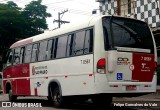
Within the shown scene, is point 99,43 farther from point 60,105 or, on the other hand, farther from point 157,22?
point 157,22

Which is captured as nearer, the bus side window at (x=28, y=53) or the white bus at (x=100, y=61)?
the white bus at (x=100, y=61)

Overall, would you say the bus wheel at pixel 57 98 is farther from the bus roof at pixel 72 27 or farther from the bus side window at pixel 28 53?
the bus side window at pixel 28 53

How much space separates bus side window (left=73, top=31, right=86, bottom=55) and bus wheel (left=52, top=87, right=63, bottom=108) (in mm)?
1787

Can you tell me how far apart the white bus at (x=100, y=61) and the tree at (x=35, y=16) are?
81.8 feet

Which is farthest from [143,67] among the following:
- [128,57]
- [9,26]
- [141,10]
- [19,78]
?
[9,26]

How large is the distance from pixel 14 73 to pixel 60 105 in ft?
14.9

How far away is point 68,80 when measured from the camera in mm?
12031

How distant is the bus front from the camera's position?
10.6 metres

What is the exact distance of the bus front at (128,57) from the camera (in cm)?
1060

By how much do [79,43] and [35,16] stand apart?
28.2m

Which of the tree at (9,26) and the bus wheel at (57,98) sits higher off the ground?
the tree at (9,26)

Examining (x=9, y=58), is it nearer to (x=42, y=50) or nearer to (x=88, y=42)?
(x=42, y=50)

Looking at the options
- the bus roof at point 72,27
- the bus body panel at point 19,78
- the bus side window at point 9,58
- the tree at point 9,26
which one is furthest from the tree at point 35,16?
the bus roof at point 72,27

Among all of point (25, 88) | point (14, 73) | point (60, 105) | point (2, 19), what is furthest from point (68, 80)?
point (2, 19)
